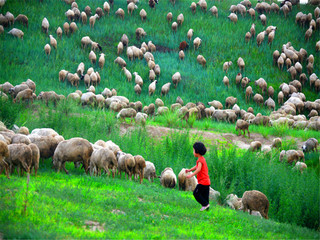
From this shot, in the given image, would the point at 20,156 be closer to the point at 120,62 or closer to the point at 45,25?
the point at 120,62

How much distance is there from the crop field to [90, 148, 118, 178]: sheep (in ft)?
1.32

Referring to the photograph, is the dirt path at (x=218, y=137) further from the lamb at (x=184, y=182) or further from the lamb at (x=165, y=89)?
the lamb at (x=165, y=89)

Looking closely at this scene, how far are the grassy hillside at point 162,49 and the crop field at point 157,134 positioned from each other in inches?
3.1

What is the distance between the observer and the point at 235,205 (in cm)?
1154

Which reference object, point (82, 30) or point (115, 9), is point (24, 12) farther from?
point (115, 9)

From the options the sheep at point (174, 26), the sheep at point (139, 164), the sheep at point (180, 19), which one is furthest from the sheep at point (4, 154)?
the sheep at point (180, 19)

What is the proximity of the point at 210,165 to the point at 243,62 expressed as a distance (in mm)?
15223

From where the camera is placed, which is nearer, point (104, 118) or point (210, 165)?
point (210, 165)

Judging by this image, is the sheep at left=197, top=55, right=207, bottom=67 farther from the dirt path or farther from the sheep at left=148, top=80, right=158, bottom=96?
the dirt path

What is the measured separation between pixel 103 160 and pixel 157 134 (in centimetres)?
748

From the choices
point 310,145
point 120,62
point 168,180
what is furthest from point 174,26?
point 168,180

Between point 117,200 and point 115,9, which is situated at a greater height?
point 115,9

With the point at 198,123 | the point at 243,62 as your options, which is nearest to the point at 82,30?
the point at 243,62

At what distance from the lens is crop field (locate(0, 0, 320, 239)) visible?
745cm
